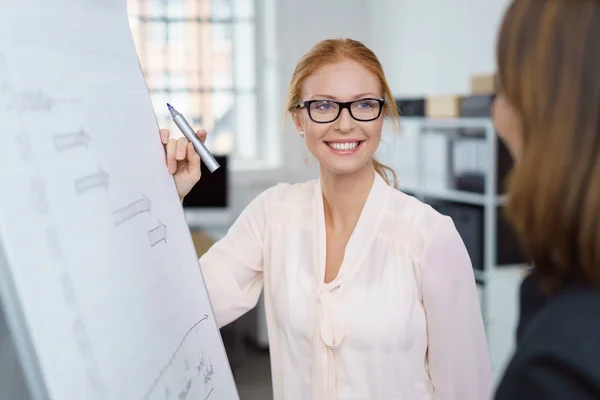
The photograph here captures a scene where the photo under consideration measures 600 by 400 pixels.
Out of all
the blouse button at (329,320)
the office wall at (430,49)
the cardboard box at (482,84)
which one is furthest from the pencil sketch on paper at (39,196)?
the office wall at (430,49)

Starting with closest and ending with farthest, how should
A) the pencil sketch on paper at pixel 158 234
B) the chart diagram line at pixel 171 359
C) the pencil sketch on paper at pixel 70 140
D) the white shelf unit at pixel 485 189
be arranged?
1. the pencil sketch on paper at pixel 70 140
2. the chart diagram line at pixel 171 359
3. the pencil sketch on paper at pixel 158 234
4. the white shelf unit at pixel 485 189

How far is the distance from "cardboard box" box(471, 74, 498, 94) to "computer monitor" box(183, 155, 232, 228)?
4.82 feet

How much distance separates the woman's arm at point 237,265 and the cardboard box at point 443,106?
216cm

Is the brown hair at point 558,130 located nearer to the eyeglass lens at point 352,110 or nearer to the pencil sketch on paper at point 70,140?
the pencil sketch on paper at point 70,140

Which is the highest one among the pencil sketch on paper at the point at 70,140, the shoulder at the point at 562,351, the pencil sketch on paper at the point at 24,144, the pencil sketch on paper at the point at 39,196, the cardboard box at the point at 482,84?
the pencil sketch on paper at the point at 24,144

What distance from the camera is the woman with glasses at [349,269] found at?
139cm

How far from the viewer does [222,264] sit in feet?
5.09

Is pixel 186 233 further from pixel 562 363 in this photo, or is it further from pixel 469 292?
pixel 562 363

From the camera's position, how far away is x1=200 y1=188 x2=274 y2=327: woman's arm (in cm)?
154

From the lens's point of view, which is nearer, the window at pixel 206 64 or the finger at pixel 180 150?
the finger at pixel 180 150

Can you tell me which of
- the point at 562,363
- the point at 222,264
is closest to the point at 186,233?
the point at 222,264

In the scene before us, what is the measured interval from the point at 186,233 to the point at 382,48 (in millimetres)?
3787

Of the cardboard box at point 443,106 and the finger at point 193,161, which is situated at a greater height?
the finger at point 193,161

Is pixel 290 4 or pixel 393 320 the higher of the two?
pixel 290 4
